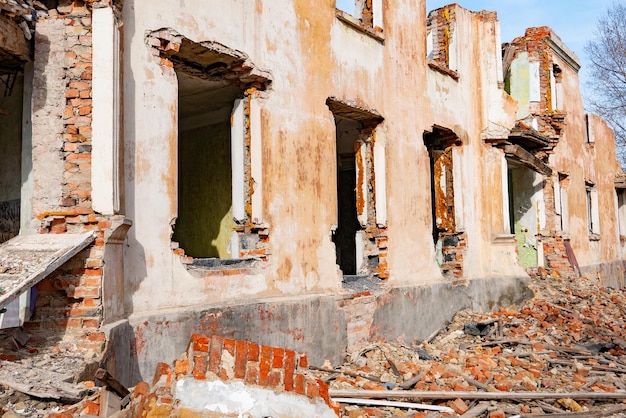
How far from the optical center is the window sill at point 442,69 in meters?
10.3

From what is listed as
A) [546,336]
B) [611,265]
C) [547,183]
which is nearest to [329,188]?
[546,336]

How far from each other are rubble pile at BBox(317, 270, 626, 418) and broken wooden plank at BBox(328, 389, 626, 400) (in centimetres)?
1

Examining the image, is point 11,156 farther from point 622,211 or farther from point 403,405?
point 622,211

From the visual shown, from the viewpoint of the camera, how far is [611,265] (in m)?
20.7

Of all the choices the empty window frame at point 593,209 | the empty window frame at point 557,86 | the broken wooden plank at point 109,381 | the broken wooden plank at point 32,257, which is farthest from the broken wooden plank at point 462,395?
the empty window frame at point 593,209

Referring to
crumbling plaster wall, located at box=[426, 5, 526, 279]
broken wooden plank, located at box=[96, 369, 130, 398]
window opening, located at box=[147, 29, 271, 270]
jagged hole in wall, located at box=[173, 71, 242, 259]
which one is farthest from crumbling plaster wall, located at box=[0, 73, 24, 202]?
crumbling plaster wall, located at box=[426, 5, 526, 279]

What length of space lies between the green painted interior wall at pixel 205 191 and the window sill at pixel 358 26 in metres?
2.70

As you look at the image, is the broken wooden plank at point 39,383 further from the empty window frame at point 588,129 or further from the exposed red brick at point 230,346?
the empty window frame at point 588,129

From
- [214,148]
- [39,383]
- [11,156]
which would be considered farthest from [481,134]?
[39,383]

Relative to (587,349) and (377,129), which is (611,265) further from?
(377,129)

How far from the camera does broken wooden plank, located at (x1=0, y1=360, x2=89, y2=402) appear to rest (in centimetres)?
356

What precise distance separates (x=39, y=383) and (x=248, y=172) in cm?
359

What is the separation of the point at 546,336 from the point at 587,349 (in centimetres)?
80

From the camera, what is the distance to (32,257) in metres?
4.24
